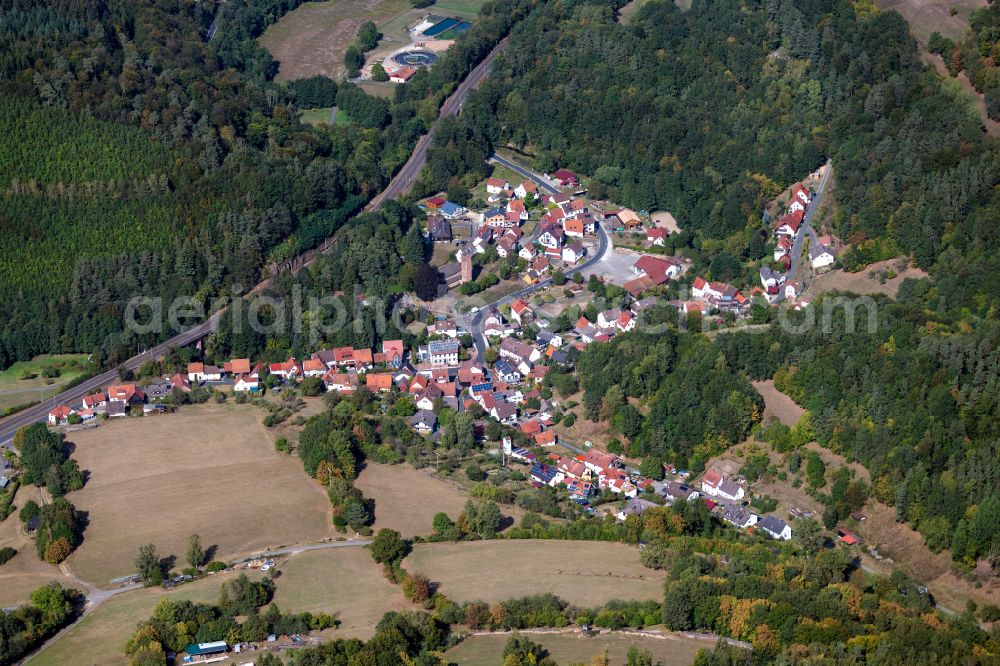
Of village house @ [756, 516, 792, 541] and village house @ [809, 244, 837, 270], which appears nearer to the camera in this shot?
village house @ [756, 516, 792, 541]

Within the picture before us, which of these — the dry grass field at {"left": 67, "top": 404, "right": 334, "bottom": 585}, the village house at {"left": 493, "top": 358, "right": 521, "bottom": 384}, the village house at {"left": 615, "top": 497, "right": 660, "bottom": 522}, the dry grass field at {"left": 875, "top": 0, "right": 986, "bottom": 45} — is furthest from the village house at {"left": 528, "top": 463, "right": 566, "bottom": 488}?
the dry grass field at {"left": 875, "top": 0, "right": 986, "bottom": 45}

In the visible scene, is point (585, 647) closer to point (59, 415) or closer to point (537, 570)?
point (537, 570)

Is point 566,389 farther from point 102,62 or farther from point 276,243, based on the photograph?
point 102,62

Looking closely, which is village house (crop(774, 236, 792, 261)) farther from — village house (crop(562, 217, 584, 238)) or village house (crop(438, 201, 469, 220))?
village house (crop(438, 201, 469, 220))

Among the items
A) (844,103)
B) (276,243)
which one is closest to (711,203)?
(844,103)

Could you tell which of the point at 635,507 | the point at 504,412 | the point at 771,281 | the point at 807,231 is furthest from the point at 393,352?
the point at 807,231

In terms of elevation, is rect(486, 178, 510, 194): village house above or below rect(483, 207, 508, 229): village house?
above

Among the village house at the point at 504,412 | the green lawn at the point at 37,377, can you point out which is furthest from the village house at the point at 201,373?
the village house at the point at 504,412
